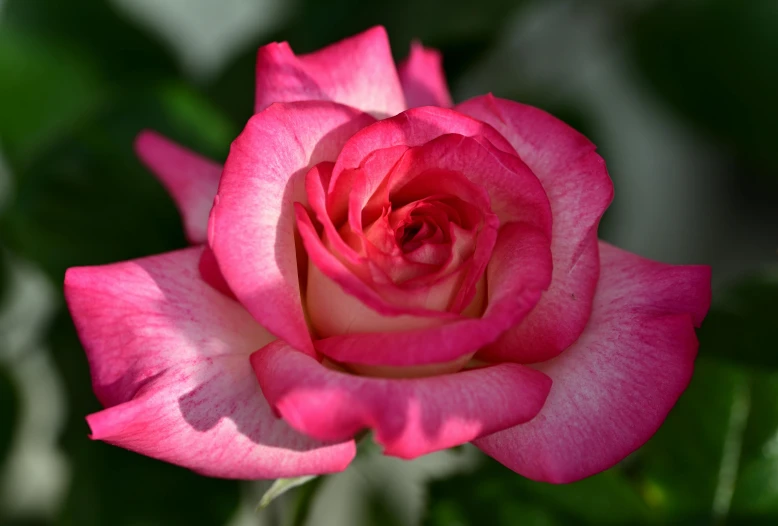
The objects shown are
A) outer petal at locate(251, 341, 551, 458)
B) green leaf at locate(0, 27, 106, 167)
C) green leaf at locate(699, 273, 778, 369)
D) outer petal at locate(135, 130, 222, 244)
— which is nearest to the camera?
outer petal at locate(251, 341, 551, 458)

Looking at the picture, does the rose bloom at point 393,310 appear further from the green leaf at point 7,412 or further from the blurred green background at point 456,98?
the green leaf at point 7,412

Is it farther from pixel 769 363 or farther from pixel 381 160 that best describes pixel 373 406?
pixel 769 363

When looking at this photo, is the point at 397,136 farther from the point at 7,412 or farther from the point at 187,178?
the point at 7,412

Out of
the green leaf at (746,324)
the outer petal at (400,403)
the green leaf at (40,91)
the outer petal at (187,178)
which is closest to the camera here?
the outer petal at (400,403)

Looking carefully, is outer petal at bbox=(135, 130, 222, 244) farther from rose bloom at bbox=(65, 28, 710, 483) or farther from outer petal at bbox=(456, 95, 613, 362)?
outer petal at bbox=(456, 95, 613, 362)

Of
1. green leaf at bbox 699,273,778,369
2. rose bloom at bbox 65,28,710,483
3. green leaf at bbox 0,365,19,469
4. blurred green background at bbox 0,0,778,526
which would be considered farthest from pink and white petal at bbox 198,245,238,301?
green leaf at bbox 0,365,19,469

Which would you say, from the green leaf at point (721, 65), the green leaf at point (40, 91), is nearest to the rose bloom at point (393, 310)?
the green leaf at point (40, 91)
